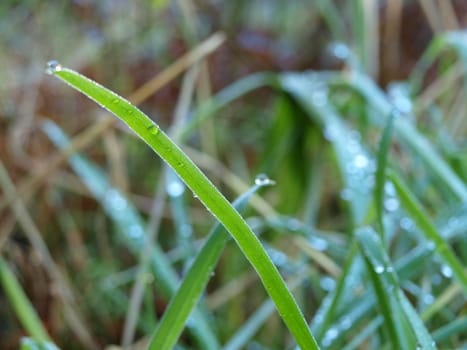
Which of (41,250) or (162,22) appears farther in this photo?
(162,22)

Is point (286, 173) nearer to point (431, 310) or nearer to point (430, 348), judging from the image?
point (431, 310)

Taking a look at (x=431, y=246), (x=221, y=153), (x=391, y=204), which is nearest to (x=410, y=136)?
(x=391, y=204)

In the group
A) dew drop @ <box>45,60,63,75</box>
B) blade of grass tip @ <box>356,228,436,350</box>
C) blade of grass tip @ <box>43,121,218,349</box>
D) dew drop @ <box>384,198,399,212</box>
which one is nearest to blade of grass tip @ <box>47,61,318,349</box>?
dew drop @ <box>45,60,63,75</box>

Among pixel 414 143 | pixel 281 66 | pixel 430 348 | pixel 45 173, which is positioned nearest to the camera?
pixel 430 348

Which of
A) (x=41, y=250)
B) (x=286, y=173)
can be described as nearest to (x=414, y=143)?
(x=286, y=173)

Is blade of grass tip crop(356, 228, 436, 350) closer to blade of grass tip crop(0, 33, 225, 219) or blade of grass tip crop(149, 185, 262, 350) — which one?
blade of grass tip crop(149, 185, 262, 350)

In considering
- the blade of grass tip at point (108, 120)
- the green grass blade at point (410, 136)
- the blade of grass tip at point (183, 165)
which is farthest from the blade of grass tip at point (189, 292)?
the blade of grass tip at point (108, 120)
